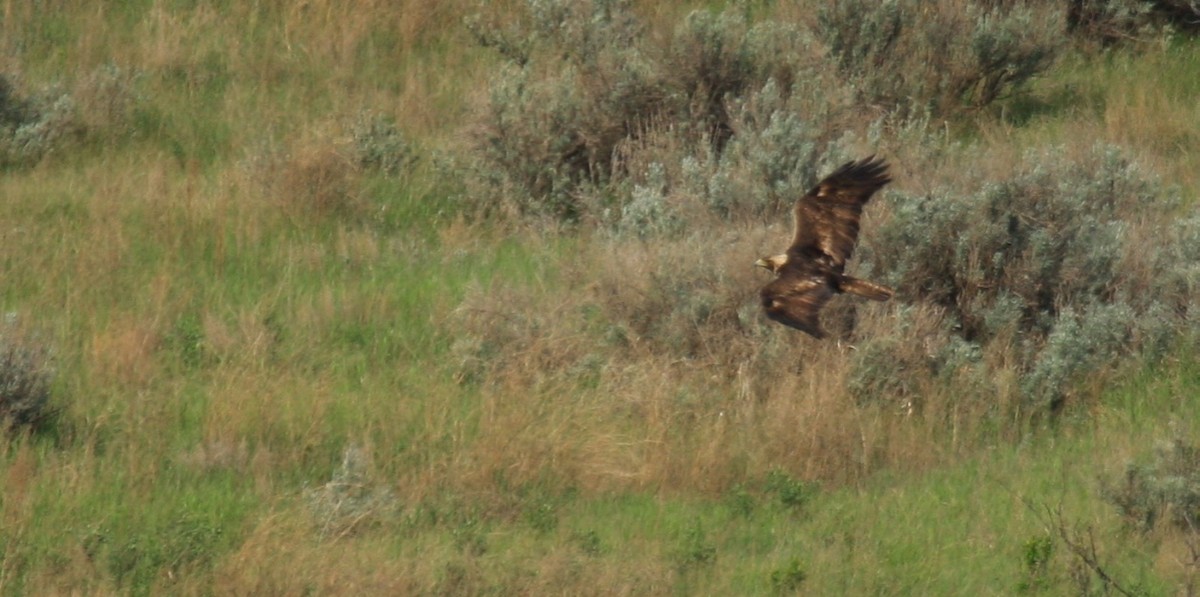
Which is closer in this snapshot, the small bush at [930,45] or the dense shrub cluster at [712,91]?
the dense shrub cluster at [712,91]

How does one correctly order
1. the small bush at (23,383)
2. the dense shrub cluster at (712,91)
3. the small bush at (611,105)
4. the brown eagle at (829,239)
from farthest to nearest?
the small bush at (611,105), the dense shrub cluster at (712,91), the brown eagle at (829,239), the small bush at (23,383)

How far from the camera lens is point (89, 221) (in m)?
10.4

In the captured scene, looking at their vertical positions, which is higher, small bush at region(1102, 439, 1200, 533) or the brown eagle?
the brown eagle

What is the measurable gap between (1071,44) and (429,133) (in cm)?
467

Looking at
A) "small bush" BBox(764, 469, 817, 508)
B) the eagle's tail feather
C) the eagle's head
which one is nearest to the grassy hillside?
"small bush" BBox(764, 469, 817, 508)

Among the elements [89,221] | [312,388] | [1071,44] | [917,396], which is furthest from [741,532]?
[1071,44]

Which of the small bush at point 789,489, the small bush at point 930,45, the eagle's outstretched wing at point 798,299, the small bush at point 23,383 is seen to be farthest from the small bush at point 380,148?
the small bush at point 789,489

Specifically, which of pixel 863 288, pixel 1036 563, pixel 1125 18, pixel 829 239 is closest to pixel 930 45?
pixel 1125 18

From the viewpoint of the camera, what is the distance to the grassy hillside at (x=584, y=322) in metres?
7.26

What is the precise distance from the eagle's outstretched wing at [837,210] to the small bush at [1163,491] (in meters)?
1.58

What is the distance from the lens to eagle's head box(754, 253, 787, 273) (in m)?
8.17

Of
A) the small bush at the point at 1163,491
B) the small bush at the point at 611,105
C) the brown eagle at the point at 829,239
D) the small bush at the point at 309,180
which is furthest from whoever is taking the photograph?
the small bush at the point at 611,105

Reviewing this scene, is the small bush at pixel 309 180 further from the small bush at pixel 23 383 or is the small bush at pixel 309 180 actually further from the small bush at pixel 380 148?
the small bush at pixel 23 383

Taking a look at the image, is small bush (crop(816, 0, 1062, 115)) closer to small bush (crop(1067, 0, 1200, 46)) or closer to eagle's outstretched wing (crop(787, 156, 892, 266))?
small bush (crop(1067, 0, 1200, 46))
